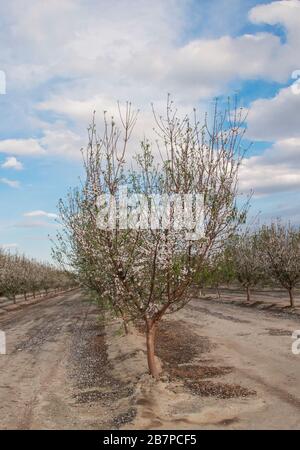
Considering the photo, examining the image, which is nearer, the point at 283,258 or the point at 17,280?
the point at 283,258

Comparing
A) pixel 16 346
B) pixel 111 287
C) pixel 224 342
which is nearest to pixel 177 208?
pixel 111 287

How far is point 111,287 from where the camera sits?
1498 centimetres

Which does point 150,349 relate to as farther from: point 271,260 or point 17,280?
point 17,280

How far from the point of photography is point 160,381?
14.5 meters

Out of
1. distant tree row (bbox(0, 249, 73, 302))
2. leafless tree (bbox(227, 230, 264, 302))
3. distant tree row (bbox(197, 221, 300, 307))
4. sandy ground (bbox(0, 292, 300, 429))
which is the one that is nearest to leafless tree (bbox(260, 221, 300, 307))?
distant tree row (bbox(197, 221, 300, 307))

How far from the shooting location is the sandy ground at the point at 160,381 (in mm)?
11633

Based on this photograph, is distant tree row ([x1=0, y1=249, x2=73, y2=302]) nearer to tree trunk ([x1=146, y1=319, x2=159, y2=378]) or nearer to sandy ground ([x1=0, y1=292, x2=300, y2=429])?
sandy ground ([x1=0, y1=292, x2=300, y2=429])

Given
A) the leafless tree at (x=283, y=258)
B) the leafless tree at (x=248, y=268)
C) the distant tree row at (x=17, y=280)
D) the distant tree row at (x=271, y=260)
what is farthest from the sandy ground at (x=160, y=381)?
the distant tree row at (x=17, y=280)

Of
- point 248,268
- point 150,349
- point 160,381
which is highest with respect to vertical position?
point 248,268

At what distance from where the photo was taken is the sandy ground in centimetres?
1163

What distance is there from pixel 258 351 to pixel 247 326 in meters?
8.89

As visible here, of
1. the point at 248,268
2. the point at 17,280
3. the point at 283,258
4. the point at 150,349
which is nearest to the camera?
the point at 150,349

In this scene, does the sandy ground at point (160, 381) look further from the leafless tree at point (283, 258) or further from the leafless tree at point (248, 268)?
the leafless tree at point (248, 268)

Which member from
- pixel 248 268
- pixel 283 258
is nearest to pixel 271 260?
pixel 283 258
